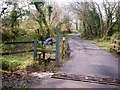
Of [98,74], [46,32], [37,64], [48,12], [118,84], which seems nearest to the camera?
[118,84]

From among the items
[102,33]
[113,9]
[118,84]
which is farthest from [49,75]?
[102,33]

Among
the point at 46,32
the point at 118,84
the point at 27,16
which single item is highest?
the point at 27,16

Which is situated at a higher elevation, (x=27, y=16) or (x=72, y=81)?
(x=27, y=16)

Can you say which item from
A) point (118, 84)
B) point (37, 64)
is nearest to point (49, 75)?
point (37, 64)

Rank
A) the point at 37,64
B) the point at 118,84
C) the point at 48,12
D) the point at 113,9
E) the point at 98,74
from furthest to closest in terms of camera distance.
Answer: the point at 48,12, the point at 113,9, the point at 37,64, the point at 98,74, the point at 118,84

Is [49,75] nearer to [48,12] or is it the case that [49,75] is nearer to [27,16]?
[27,16]

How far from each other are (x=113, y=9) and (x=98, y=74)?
20304 mm

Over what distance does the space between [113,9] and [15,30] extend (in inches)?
588

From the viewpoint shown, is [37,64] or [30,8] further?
[30,8]

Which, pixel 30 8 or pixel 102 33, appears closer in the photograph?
pixel 30 8

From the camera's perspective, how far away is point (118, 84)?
6105 mm

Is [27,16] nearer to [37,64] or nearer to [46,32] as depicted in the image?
[46,32]

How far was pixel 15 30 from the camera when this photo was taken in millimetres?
16031

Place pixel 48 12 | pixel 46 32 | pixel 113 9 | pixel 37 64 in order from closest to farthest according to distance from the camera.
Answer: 1. pixel 37 64
2. pixel 46 32
3. pixel 113 9
4. pixel 48 12
